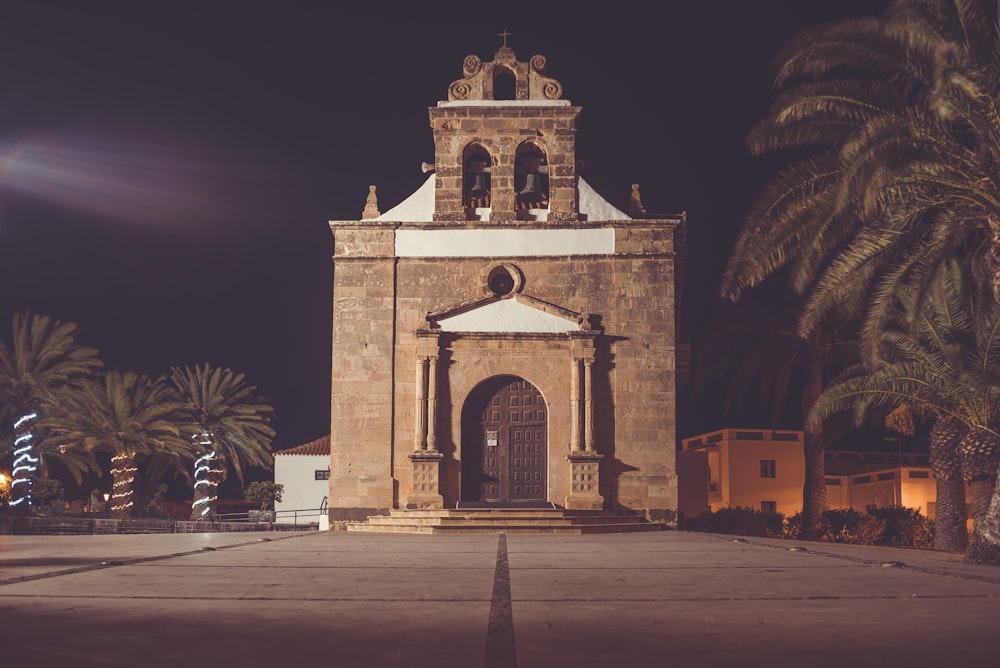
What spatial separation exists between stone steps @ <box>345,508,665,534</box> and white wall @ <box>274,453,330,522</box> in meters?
19.6

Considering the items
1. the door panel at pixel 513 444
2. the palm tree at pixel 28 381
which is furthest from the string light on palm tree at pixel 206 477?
the door panel at pixel 513 444

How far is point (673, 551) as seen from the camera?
11.5 metres

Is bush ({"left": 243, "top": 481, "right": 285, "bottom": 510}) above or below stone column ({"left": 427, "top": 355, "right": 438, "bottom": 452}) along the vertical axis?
below

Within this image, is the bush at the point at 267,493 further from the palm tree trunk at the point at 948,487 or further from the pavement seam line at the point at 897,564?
the pavement seam line at the point at 897,564

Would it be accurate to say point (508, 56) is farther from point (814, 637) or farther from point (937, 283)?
point (814, 637)

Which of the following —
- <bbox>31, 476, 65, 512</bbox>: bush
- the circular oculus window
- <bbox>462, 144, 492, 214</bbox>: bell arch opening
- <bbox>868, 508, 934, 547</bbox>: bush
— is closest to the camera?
<bbox>868, 508, 934, 547</bbox>: bush

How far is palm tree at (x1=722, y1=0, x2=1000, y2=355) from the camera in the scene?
1040 centimetres

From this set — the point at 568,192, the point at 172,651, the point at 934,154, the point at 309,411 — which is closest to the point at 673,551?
the point at 934,154

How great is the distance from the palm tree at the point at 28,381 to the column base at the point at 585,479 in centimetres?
1839

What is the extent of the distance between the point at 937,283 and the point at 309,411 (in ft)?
160

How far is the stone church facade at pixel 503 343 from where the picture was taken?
66.6 ft

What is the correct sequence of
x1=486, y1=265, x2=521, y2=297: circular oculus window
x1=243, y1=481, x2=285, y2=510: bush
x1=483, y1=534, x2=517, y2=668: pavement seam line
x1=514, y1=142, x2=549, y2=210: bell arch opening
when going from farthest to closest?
x1=243, y1=481, x2=285, y2=510: bush
x1=514, y1=142, x2=549, y2=210: bell arch opening
x1=486, y1=265, x2=521, y2=297: circular oculus window
x1=483, y1=534, x2=517, y2=668: pavement seam line

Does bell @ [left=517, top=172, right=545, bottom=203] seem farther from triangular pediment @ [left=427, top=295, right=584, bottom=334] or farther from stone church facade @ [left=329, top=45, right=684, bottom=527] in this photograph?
triangular pediment @ [left=427, top=295, right=584, bottom=334]

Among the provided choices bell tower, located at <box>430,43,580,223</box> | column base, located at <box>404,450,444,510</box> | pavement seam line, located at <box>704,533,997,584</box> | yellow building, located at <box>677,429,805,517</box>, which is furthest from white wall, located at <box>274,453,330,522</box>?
pavement seam line, located at <box>704,533,997,584</box>
